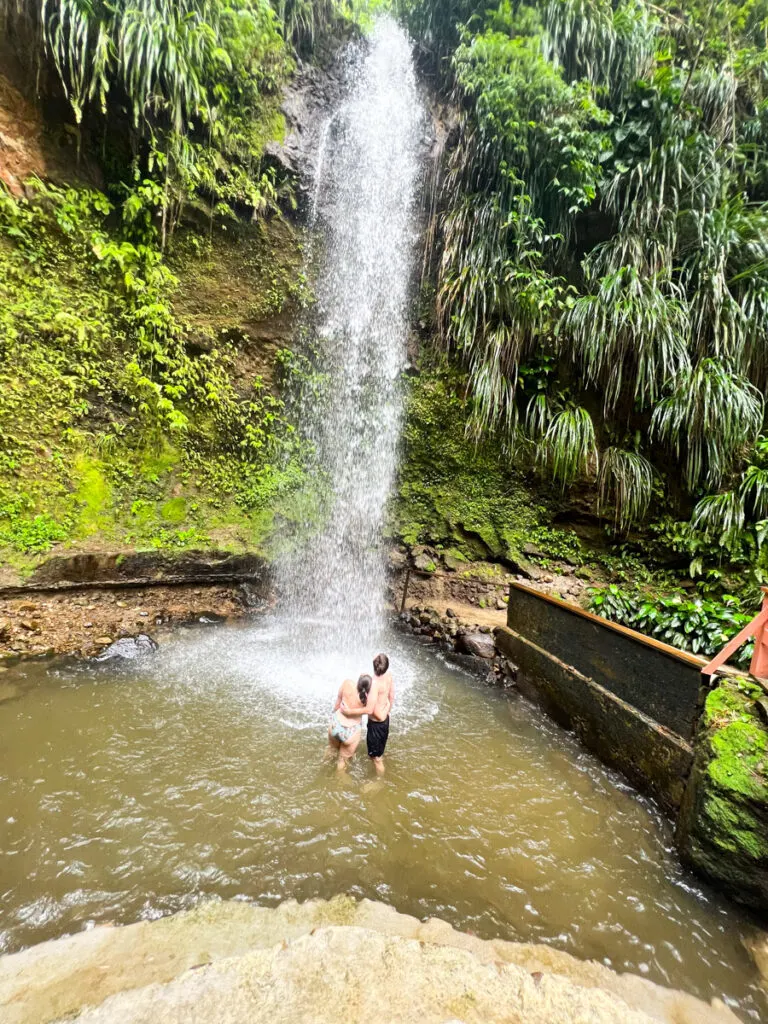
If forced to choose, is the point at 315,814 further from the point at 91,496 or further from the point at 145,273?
the point at 145,273

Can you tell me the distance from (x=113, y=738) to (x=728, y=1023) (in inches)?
160

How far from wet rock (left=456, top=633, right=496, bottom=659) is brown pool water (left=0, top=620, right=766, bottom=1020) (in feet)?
4.76

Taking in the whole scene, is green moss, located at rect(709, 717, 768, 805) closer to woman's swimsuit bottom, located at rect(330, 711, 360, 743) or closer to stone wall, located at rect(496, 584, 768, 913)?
stone wall, located at rect(496, 584, 768, 913)

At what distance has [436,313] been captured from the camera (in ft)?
25.5

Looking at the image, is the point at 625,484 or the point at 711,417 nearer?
the point at 711,417

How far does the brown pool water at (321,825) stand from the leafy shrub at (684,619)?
1591 millimetres

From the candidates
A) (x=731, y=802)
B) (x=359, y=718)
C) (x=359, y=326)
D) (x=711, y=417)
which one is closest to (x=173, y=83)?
(x=359, y=326)

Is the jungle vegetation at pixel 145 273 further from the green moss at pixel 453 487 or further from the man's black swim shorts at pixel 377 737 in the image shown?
the man's black swim shorts at pixel 377 737

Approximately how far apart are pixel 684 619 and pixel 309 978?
4.63 meters

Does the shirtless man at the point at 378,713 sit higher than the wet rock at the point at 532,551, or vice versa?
the wet rock at the point at 532,551

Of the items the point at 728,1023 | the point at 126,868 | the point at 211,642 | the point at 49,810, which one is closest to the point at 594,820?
the point at 728,1023

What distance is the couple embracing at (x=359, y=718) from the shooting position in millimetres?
3404

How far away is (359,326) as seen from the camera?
26.0 ft

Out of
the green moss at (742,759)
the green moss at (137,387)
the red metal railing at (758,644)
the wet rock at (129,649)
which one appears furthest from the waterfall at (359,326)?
the green moss at (742,759)
